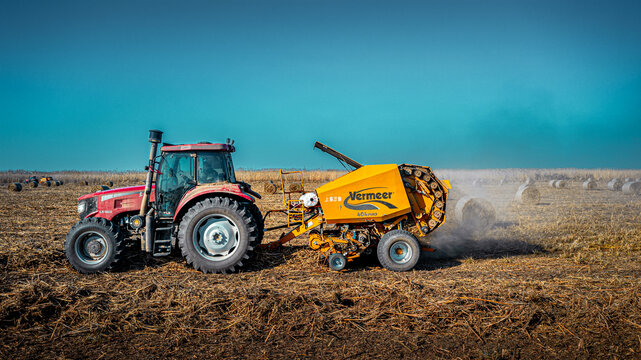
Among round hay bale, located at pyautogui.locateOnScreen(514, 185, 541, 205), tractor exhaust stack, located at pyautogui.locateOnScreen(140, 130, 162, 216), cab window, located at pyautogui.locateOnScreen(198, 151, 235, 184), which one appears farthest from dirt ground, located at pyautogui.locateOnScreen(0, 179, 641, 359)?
round hay bale, located at pyautogui.locateOnScreen(514, 185, 541, 205)

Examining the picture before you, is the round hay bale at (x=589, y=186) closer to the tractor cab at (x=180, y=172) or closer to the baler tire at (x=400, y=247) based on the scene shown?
the baler tire at (x=400, y=247)

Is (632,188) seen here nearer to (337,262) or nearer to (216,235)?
(337,262)

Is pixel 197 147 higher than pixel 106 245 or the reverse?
higher

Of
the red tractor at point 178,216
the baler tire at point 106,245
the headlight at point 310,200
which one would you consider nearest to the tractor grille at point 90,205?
the red tractor at point 178,216

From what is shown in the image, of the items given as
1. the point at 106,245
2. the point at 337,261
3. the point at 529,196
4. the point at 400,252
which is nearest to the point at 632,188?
the point at 529,196

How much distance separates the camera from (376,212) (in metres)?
7.24

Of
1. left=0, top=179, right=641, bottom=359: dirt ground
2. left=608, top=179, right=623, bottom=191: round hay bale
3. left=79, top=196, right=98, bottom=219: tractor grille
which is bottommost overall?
left=0, top=179, right=641, bottom=359: dirt ground

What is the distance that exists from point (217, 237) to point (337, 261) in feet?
7.41

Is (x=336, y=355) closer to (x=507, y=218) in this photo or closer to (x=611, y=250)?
(x=611, y=250)

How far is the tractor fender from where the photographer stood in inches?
276

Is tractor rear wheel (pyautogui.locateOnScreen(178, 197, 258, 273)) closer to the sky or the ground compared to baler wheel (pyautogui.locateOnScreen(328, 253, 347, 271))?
closer to the sky

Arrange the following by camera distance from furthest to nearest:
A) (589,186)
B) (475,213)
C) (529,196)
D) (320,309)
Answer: (589,186) → (529,196) → (475,213) → (320,309)

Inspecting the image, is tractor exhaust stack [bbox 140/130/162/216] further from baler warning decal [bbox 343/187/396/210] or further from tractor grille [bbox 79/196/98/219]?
baler warning decal [bbox 343/187/396/210]

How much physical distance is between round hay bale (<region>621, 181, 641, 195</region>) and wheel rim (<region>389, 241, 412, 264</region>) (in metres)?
26.0
